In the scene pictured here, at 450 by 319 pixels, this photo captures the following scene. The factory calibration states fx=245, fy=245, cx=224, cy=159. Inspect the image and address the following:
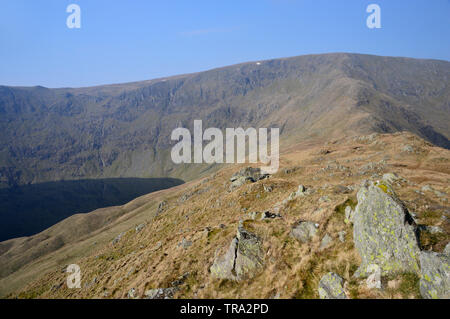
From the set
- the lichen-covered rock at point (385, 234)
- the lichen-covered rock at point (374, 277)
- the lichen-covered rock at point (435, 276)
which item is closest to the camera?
the lichen-covered rock at point (435, 276)

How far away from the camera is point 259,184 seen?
151 feet

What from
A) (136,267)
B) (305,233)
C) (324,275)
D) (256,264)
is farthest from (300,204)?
(136,267)

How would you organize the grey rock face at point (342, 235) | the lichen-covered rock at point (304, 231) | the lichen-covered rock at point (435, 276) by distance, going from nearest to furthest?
the lichen-covered rock at point (435, 276) → the grey rock face at point (342, 235) → the lichen-covered rock at point (304, 231)

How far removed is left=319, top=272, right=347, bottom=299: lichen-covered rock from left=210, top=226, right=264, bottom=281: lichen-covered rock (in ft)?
14.3

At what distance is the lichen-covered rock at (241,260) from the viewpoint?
1630cm

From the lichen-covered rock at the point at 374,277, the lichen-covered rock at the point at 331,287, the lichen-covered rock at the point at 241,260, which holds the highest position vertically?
the lichen-covered rock at the point at 374,277

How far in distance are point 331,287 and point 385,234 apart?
395cm

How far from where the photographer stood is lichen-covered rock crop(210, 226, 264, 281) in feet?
53.5

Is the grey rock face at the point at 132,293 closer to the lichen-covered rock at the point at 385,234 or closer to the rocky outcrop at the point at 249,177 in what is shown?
the lichen-covered rock at the point at 385,234

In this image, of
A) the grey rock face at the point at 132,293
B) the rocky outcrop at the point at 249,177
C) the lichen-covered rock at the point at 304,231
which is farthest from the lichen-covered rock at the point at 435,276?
the rocky outcrop at the point at 249,177

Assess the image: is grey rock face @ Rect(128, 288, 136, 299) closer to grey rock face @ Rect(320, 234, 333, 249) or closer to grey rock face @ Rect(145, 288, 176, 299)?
grey rock face @ Rect(145, 288, 176, 299)

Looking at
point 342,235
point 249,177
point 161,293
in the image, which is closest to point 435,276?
point 342,235

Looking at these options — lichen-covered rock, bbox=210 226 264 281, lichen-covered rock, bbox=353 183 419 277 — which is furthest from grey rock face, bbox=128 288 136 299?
→ lichen-covered rock, bbox=353 183 419 277

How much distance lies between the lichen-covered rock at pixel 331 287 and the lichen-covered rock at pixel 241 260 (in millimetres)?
4369
